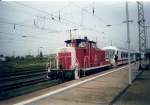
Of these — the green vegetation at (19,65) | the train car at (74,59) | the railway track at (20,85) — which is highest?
the train car at (74,59)

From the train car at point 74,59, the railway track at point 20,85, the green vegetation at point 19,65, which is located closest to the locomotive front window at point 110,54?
the train car at point 74,59

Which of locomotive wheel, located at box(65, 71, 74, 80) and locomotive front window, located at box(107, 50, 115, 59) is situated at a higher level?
locomotive front window, located at box(107, 50, 115, 59)

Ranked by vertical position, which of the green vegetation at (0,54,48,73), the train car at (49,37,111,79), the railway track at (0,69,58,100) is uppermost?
the train car at (49,37,111,79)

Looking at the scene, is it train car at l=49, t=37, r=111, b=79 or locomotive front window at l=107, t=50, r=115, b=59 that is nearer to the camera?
train car at l=49, t=37, r=111, b=79

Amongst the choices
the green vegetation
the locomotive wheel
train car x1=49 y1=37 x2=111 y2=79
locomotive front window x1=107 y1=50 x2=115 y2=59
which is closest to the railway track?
the locomotive wheel

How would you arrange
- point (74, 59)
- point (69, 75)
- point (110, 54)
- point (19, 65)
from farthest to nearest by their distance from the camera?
1. point (19, 65)
2. point (110, 54)
3. point (74, 59)
4. point (69, 75)

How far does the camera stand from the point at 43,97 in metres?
8.72

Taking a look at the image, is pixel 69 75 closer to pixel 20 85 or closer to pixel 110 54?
pixel 20 85

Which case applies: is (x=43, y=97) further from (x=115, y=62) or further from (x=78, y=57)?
(x=115, y=62)

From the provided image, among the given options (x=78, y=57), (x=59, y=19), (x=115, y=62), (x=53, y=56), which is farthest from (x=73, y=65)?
(x=115, y=62)

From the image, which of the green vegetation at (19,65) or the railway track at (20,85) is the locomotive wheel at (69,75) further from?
the green vegetation at (19,65)

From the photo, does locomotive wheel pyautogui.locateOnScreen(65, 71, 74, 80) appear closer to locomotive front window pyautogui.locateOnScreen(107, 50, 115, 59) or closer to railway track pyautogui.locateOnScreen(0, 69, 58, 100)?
railway track pyautogui.locateOnScreen(0, 69, 58, 100)

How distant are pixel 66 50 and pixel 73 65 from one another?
4.20 ft

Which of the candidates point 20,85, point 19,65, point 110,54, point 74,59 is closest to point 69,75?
point 74,59
